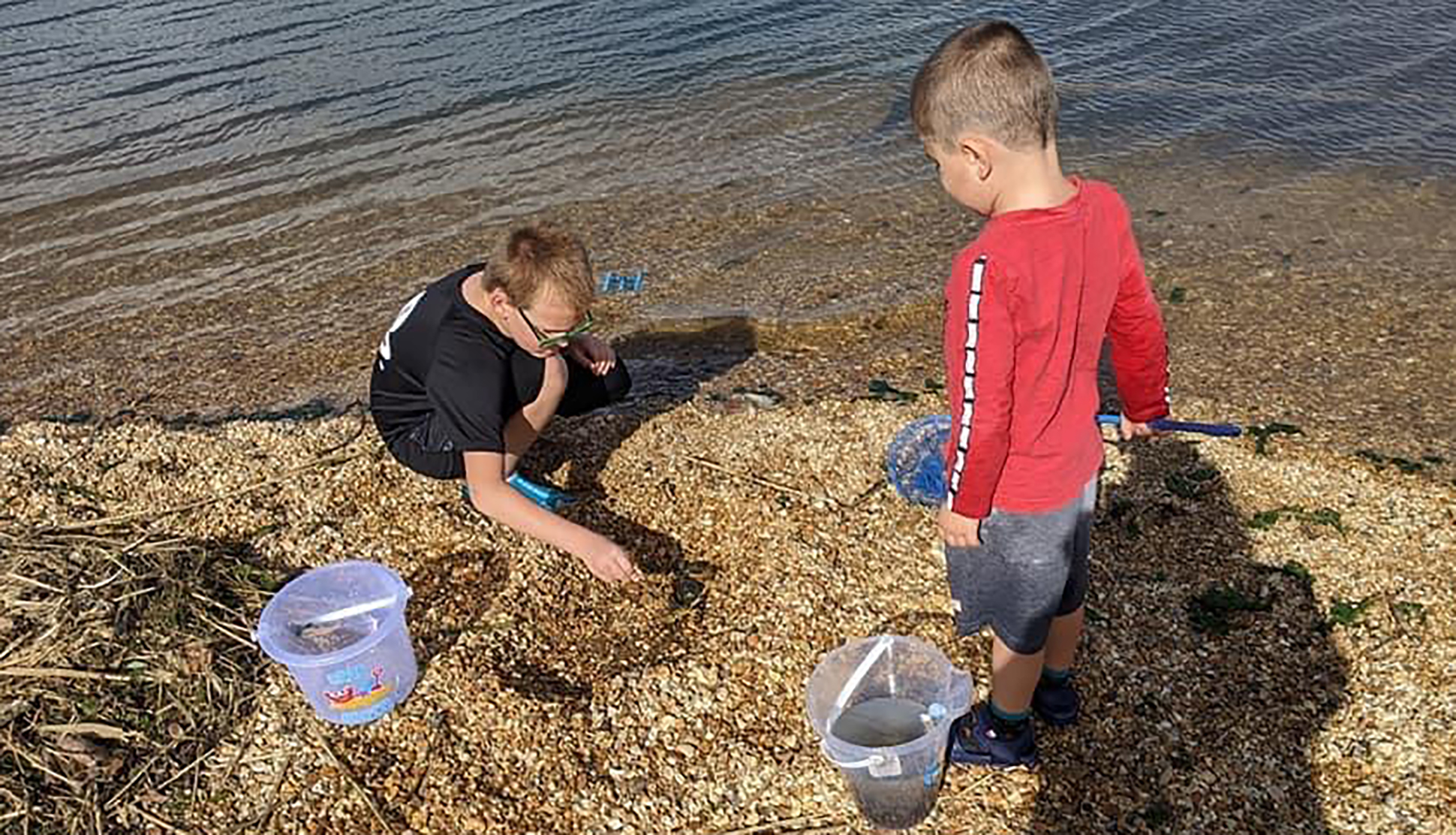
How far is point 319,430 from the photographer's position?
20.2ft

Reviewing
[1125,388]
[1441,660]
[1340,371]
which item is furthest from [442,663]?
[1340,371]

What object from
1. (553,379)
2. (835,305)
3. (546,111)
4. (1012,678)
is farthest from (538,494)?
(546,111)

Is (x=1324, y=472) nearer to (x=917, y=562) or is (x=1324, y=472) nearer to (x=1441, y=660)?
(x=1441, y=660)

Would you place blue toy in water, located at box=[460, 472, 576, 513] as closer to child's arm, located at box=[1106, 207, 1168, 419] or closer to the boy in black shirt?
the boy in black shirt

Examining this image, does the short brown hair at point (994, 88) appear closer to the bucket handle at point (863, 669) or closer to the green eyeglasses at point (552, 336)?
the bucket handle at point (863, 669)

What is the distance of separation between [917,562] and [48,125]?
12.0m

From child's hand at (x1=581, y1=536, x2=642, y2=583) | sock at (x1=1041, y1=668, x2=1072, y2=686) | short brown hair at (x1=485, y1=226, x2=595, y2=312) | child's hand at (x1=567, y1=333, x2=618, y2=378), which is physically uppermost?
short brown hair at (x1=485, y1=226, x2=595, y2=312)

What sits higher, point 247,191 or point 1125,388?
point 1125,388

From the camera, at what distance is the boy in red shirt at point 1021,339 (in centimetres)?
300

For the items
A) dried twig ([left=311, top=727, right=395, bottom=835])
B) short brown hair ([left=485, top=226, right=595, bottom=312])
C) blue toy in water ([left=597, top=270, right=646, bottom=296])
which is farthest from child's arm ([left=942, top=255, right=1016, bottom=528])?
blue toy in water ([left=597, top=270, right=646, bottom=296])

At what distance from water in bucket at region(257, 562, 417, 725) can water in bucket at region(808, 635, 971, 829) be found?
5.22ft

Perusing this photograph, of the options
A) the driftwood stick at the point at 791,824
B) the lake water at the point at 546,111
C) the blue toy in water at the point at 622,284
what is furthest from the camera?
the lake water at the point at 546,111

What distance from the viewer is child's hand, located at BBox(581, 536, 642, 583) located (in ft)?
13.9

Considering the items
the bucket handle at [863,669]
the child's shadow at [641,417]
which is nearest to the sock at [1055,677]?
the bucket handle at [863,669]
